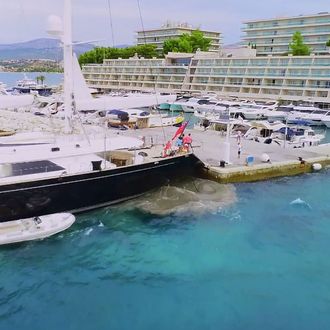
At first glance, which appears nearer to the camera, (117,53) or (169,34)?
(117,53)

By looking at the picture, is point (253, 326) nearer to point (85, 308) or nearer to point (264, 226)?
point (85, 308)

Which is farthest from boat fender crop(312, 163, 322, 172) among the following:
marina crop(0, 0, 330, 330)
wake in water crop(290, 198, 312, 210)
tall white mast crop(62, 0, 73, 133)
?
tall white mast crop(62, 0, 73, 133)

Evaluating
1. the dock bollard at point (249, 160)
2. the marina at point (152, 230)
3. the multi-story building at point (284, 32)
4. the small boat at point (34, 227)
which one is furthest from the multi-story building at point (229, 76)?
the small boat at point (34, 227)

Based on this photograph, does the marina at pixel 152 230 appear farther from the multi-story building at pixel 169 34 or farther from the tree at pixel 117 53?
the multi-story building at pixel 169 34

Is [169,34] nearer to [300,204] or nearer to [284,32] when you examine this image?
[284,32]

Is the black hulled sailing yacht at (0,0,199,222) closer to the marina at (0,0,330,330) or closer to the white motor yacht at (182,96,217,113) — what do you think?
the marina at (0,0,330,330)

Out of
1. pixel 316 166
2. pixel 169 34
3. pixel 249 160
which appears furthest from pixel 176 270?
pixel 169 34

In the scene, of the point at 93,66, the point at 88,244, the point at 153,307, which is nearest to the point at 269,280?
the point at 153,307
